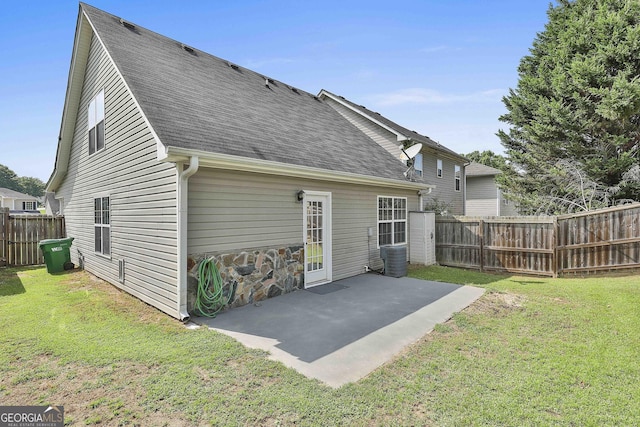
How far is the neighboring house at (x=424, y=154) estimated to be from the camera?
13.2 metres

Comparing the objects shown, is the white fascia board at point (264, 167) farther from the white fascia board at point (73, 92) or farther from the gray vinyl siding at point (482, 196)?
the gray vinyl siding at point (482, 196)

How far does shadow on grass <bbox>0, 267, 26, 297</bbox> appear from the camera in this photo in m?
6.55

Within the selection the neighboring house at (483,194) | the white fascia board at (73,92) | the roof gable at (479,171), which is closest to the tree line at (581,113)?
the roof gable at (479,171)

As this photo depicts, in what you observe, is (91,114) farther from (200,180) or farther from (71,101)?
(200,180)

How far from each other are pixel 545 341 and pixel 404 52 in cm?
929

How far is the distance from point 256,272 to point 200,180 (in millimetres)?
1996

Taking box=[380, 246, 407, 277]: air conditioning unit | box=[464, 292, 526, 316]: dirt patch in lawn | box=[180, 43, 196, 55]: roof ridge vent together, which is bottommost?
box=[464, 292, 526, 316]: dirt patch in lawn

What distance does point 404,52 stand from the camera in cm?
1012

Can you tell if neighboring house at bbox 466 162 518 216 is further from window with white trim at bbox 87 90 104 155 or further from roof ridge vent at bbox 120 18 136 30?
window with white trim at bbox 87 90 104 155

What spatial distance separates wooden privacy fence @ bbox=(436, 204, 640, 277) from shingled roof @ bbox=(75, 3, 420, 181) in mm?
3120

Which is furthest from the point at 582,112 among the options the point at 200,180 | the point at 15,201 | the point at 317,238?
the point at 15,201

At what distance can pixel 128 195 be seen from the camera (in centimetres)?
644

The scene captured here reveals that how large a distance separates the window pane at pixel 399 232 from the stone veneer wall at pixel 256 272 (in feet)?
13.3

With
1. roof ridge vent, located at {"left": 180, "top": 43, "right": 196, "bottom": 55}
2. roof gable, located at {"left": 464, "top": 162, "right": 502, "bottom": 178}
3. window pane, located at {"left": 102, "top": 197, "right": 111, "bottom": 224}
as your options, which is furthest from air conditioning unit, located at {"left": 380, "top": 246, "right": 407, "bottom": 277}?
roof gable, located at {"left": 464, "top": 162, "right": 502, "bottom": 178}
